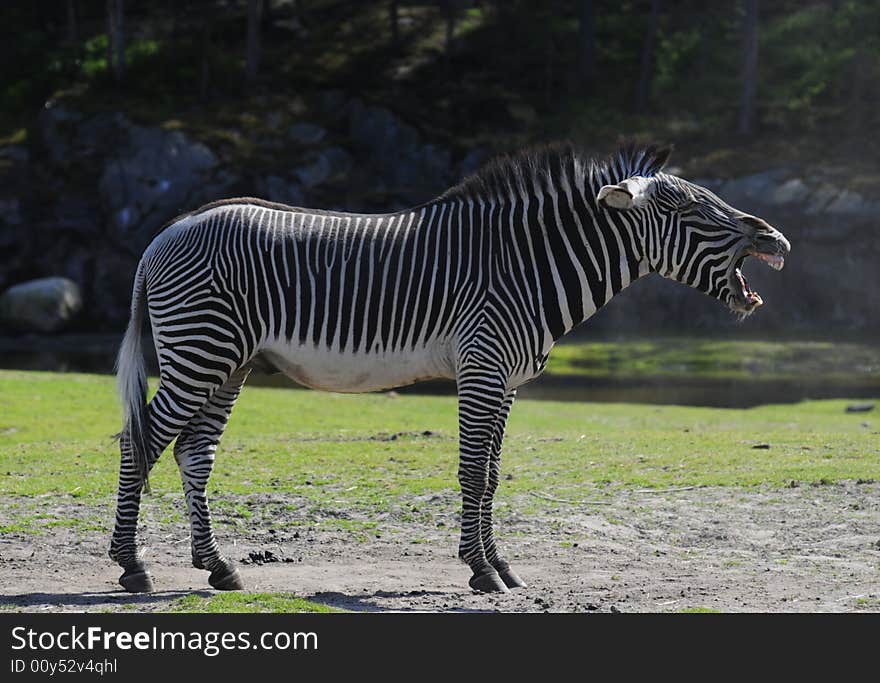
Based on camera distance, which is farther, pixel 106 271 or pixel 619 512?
pixel 106 271

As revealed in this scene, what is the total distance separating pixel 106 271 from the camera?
38.9 meters

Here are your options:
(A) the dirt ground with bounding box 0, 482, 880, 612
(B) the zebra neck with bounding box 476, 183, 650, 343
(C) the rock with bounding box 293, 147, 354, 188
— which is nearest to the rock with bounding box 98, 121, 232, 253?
(C) the rock with bounding box 293, 147, 354, 188

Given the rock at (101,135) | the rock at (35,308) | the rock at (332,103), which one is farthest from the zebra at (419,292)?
the rock at (332,103)

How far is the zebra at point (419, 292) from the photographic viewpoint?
7.77m

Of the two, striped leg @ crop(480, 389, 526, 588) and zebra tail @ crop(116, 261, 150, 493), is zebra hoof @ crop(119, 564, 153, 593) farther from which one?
striped leg @ crop(480, 389, 526, 588)

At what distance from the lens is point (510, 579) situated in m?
7.92

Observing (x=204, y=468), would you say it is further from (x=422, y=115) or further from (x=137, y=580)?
(x=422, y=115)

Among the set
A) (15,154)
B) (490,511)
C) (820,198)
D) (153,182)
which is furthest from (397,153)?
(490,511)

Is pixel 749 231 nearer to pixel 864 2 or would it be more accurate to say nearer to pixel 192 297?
pixel 192 297

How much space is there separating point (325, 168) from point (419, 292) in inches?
1338

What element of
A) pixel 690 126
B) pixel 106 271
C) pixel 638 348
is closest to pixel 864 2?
pixel 690 126

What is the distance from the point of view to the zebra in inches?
306

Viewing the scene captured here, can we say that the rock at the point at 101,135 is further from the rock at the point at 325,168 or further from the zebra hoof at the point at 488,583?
the zebra hoof at the point at 488,583
